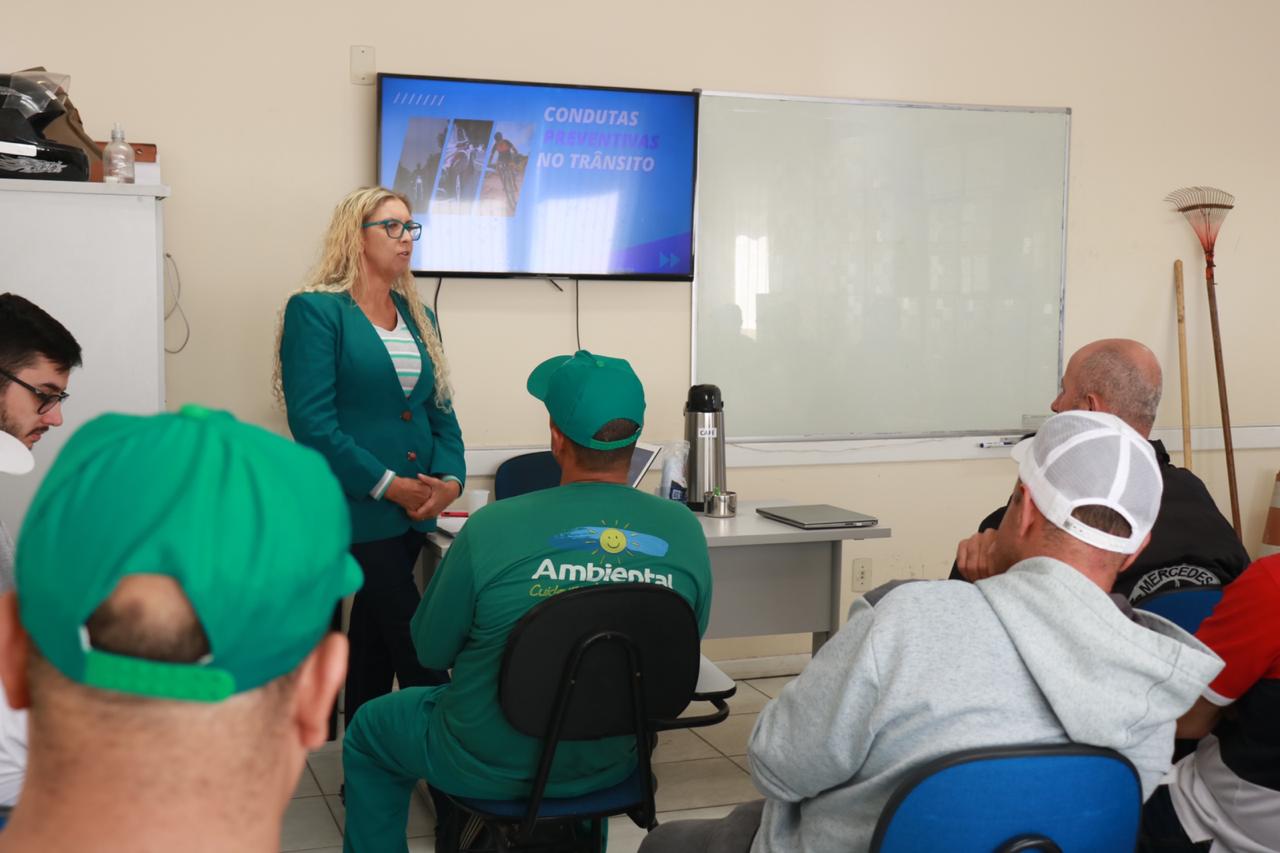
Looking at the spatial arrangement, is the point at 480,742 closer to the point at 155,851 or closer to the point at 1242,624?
the point at 1242,624

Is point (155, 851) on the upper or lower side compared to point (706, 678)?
upper

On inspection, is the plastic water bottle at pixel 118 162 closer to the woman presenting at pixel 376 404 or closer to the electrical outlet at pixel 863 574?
the woman presenting at pixel 376 404

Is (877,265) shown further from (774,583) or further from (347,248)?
(347,248)

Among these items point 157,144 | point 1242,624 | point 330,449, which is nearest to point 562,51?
point 157,144

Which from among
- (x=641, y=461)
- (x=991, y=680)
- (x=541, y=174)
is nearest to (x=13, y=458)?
(x=991, y=680)

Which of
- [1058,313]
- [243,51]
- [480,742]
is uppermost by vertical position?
[243,51]

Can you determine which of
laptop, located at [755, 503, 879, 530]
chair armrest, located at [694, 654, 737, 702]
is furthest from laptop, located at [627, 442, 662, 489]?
chair armrest, located at [694, 654, 737, 702]

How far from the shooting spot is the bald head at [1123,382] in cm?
259

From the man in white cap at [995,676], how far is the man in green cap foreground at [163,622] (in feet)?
2.84

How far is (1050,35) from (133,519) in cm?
475

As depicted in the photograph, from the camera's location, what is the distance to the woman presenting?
3.06 meters

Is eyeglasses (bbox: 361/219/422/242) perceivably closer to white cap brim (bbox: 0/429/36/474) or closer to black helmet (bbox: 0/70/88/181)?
black helmet (bbox: 0/70/88/181)

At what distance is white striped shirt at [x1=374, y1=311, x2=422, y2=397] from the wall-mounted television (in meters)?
0.79

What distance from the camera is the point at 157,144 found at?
3.67 m
